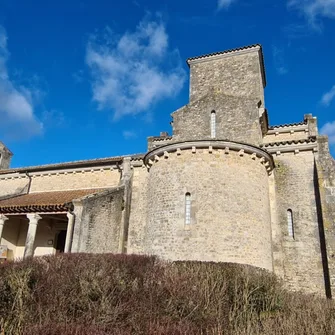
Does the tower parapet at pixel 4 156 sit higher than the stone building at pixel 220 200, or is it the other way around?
the tower parapet at pixel 4 156

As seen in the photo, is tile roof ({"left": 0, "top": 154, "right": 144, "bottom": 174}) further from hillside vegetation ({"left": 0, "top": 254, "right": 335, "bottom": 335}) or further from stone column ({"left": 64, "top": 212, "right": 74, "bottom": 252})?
hillside vegetation ({"left": 0, "top": 254, "right": 335, "bottom": 335})

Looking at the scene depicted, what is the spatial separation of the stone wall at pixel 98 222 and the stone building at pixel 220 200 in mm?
45

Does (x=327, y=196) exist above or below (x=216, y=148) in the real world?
below

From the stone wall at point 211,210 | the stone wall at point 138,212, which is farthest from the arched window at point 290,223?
the stone wall at point 138,212

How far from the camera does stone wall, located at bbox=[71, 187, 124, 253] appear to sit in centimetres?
1339

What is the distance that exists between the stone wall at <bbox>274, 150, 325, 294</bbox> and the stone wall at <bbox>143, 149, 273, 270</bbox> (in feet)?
4.12

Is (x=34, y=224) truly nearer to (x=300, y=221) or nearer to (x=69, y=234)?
(x=69, y=234)

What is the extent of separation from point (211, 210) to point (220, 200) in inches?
20.4

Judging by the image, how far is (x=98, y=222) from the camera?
14461 millimetres

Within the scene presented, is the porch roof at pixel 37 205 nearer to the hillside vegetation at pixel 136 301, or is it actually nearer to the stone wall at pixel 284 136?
the hillside vegetation at pixel 136 301

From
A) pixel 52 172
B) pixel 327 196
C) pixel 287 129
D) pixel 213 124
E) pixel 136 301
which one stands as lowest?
pixel 136 301

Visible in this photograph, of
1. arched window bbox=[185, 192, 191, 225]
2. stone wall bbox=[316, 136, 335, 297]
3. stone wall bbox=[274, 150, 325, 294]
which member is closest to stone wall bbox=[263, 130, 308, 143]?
stone wall bbox=[274, 150, 325, 294]

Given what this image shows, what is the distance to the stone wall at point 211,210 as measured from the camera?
11.7m

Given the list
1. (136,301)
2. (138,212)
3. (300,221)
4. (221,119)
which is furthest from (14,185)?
(136,301)
